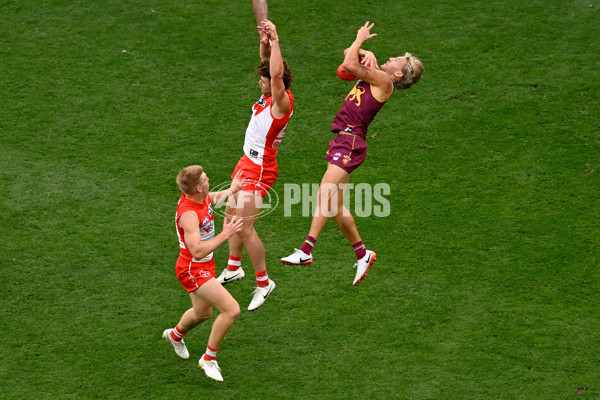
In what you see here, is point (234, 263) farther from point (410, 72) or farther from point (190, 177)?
point (410, 72)

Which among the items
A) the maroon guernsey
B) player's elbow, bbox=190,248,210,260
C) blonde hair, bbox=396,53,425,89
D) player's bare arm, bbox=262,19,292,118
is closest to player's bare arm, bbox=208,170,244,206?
player's elbow, bbox=190,248,210,260

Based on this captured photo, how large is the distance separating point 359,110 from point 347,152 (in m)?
0.50

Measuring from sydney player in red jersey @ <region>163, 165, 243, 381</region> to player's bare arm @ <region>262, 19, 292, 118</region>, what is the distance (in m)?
1.00

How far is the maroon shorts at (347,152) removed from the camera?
29.3 ft

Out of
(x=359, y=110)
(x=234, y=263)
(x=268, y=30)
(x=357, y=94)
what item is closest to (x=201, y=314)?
(x=234, y=263)

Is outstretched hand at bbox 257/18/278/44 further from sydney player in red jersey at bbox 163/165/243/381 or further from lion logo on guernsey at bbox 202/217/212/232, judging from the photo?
lion logo on guernsey at bbox 202/217/212/232

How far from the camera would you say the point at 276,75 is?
8.44 m

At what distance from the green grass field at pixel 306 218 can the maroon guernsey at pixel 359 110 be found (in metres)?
2.33

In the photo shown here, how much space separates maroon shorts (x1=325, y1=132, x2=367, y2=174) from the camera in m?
8.92

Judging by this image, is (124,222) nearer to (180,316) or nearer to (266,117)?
(180,316)

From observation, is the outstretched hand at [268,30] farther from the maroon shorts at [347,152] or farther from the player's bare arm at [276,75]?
the maroon shorts at [347,152]

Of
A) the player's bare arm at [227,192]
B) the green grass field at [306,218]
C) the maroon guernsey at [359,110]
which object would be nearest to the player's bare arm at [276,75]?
the maroon guernsey at [359,110]

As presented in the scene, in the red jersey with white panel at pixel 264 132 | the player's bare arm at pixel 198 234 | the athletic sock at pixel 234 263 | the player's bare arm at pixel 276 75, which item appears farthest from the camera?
the athletic sock at pixel 234 263

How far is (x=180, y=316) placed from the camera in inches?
388
